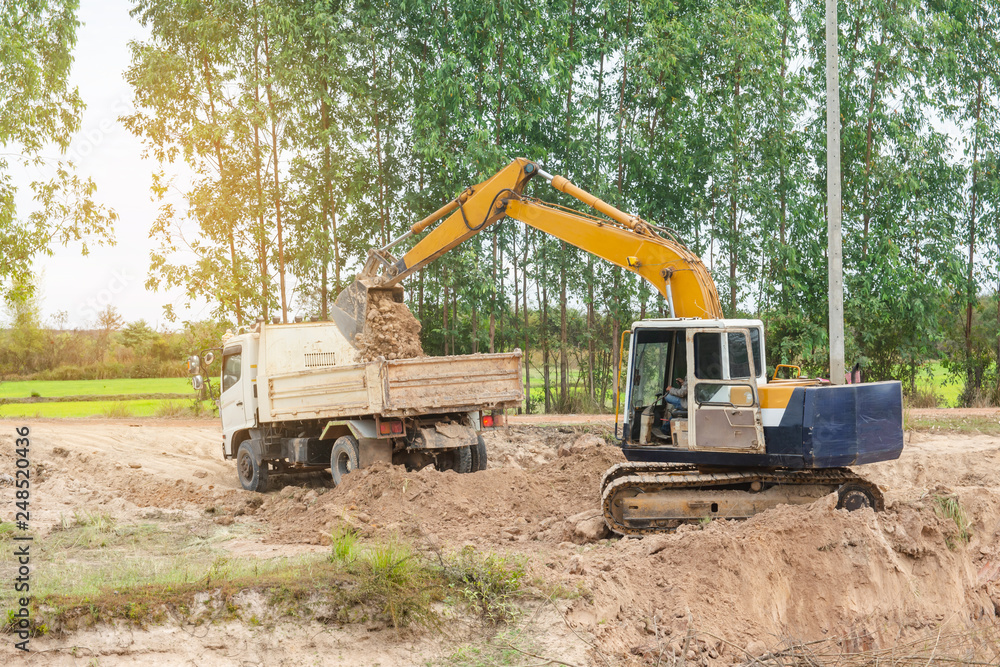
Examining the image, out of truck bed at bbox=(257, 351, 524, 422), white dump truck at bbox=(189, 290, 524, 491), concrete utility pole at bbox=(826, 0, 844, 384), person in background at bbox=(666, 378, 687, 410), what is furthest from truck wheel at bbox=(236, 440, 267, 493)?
concrete utility pole at bbox=(826, 0, 844, 384)

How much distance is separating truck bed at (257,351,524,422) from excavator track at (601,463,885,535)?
2.48m

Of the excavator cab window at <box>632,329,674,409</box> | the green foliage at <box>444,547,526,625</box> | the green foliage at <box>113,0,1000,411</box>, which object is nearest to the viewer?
the green foliage at <box>444,547,526,625</box>

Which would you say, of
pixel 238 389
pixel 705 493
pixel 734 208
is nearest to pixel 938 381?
pixel 734 208

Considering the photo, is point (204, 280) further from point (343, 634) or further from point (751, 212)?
point (343, 634)

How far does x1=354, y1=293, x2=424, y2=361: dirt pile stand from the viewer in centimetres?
1073

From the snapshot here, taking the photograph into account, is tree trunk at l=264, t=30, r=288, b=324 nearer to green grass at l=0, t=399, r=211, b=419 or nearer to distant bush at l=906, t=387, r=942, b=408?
green grass at l=0, t=399, r=211, b=419

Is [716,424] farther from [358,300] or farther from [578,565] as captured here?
[358,300]

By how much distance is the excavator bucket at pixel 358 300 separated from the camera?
1109cm

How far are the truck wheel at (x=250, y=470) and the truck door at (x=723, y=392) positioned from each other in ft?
20.7

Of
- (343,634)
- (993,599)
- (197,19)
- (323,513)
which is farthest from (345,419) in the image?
(197,19)

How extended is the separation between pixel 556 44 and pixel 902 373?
12.6m

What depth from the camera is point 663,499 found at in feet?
26.1

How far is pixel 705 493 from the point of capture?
26.6 ft

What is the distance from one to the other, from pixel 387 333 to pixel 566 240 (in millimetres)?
2730
